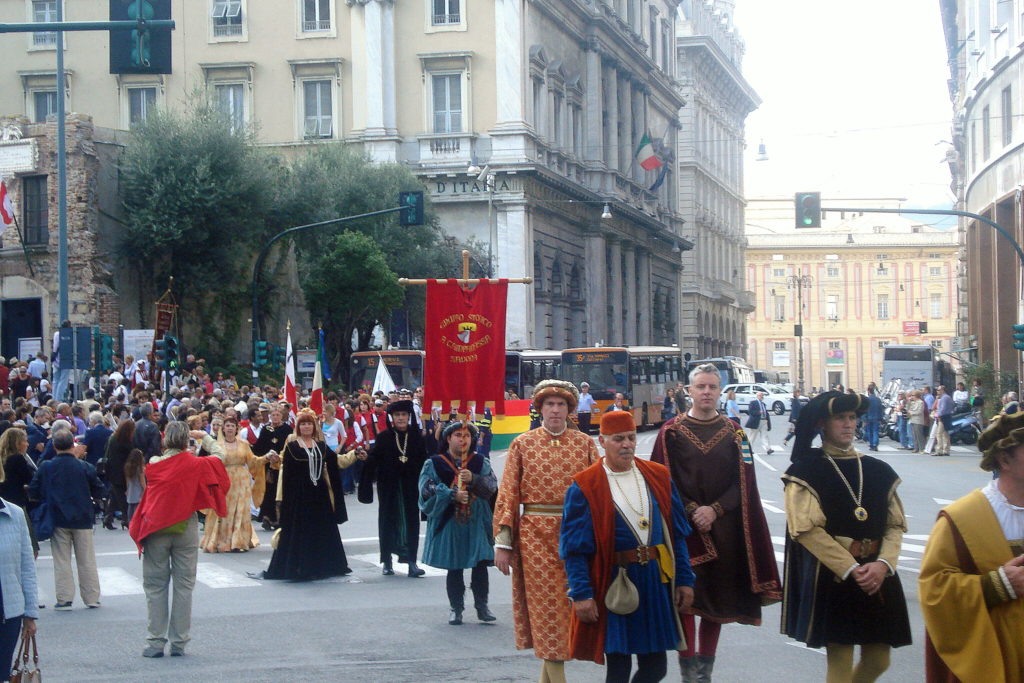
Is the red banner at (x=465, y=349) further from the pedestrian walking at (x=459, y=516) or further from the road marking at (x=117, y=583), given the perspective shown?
the pedestrian walking at (x=459, y=516)

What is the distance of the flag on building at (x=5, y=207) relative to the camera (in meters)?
33.5

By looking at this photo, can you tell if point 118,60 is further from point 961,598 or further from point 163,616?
point 961,598

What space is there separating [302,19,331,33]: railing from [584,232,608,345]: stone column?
1454 centimetres

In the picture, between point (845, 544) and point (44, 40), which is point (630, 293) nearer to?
point (44, 40)

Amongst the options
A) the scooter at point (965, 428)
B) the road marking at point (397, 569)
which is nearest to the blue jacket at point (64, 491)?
the road marking at point (397, 569)

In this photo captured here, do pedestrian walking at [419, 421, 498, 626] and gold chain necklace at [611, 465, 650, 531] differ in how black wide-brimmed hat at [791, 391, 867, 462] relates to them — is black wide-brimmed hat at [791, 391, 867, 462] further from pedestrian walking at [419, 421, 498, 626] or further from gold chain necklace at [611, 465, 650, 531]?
pedestrian walking at [419, 421, 498, 626]

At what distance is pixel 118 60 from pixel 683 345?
73437 millimetres

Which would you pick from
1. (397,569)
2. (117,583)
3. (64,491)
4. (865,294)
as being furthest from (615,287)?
(64,491)

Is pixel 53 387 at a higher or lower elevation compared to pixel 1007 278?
lower

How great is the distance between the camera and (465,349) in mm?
15188

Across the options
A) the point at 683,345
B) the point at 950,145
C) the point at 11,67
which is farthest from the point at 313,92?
the point at 683,345

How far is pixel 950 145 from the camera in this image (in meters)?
68.4

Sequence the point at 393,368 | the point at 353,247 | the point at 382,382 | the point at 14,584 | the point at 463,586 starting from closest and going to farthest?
the point at 14,584 → the point at 463,586 → the point at 382,382 → the point at 393,368 → the point at 353,247

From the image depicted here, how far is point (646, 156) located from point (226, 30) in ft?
60.4
